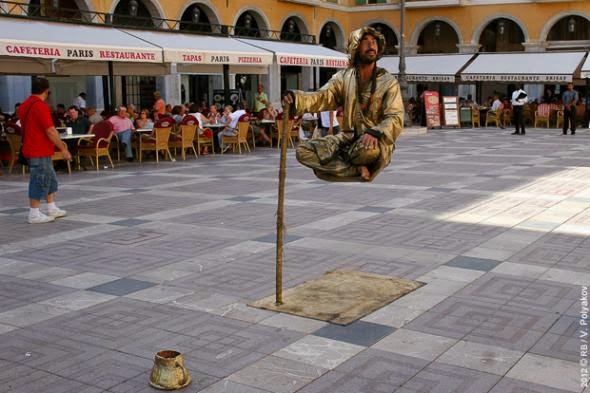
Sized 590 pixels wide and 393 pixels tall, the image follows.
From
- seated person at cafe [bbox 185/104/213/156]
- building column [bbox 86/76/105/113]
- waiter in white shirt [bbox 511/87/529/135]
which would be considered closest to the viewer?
seated person at cafe [bbox 185/104/213/156]

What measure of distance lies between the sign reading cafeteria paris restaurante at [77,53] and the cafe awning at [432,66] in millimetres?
15117

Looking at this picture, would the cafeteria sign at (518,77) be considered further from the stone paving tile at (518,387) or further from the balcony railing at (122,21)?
the stone paving tile at (518,387)

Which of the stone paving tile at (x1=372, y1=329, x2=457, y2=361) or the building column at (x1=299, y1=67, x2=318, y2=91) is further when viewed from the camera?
the building column at (x1=299, y1=67, x2=318, y2=91)

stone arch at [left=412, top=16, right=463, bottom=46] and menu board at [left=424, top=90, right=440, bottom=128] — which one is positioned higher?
stone arch at [left=412, top=16, right=463, bottom=46]

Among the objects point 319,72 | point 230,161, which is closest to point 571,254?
point 230,161

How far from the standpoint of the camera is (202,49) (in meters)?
16.8

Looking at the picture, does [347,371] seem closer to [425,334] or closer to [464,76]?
[425,334]

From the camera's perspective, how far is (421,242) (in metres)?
6.77

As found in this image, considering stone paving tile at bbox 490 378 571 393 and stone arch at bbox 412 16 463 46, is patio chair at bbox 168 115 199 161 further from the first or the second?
stone arch at bbox 412 16 463 46

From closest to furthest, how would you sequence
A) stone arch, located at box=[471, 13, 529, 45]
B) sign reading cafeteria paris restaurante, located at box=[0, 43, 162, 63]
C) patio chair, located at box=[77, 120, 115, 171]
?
sign reading cafeteria paris restaurante, located at box=[0, 43, 162, 63], patio chair, located at box=[77, 120, 115, 171], stone arch, located at box=[471, 13, 529, 45]

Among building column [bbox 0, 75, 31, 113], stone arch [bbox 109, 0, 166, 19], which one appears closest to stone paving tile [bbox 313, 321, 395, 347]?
building column [bbox 0, 75, 31, 113]

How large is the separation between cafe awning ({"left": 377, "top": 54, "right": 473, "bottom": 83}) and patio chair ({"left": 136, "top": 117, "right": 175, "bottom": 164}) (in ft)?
50.0

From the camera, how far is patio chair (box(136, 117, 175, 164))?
14.7m

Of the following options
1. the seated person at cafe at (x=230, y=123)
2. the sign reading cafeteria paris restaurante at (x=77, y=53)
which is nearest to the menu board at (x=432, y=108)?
the seated person at cafe at (x=230, y=123)
